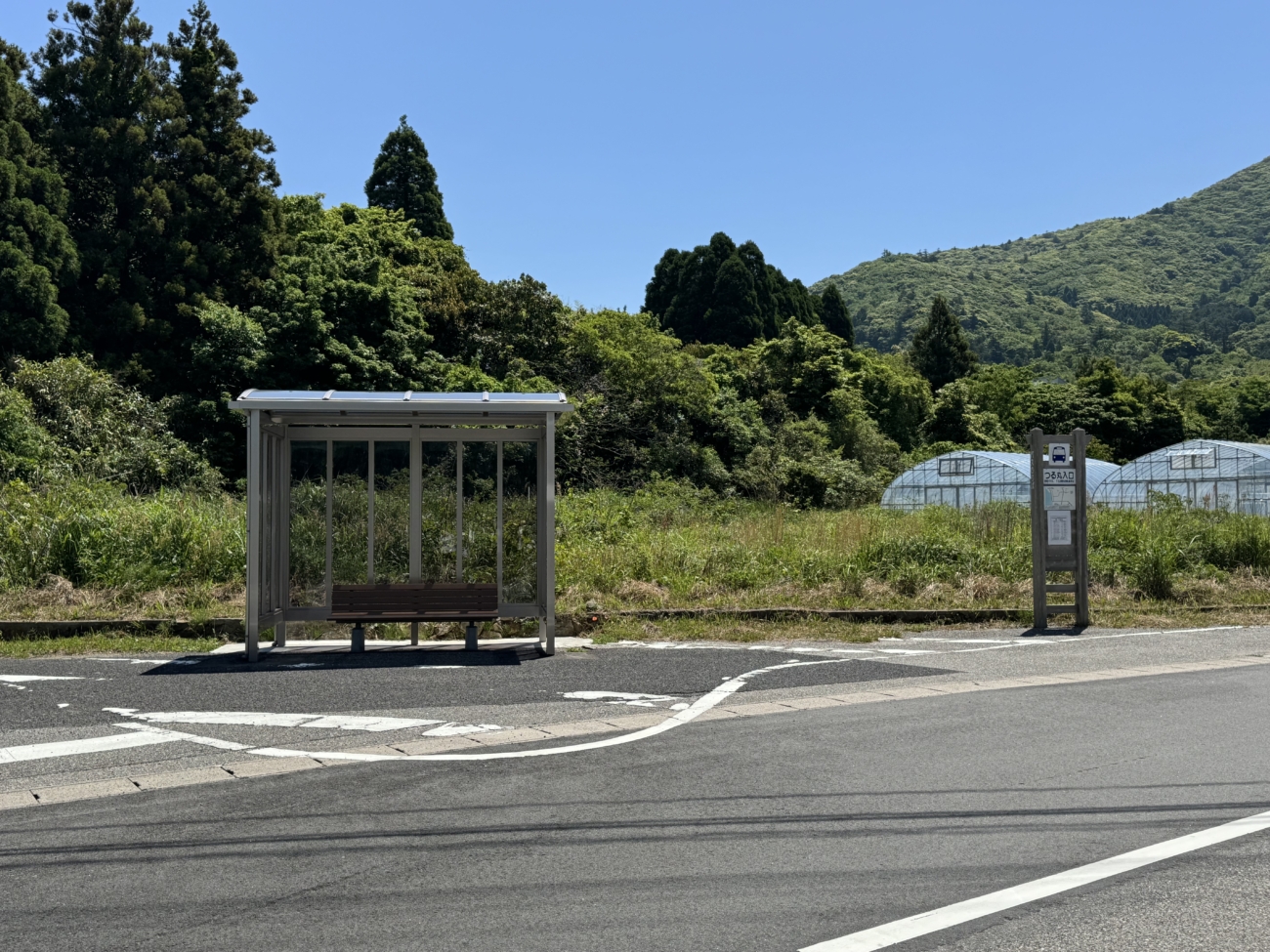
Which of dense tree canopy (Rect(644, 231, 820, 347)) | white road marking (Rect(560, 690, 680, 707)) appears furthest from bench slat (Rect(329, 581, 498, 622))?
dense tree canopy (Rect(644, 231, 820, 347))

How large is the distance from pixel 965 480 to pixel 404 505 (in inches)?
1089

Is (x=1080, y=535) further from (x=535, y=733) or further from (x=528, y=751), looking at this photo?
(x=528, y=751)

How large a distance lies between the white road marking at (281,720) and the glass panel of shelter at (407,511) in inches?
162

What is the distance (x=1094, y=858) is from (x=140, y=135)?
37.4m

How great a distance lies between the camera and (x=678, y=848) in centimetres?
498

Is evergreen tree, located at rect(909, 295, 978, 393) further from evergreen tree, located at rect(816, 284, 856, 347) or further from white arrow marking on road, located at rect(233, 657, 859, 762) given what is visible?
white arrow marking on road, located at rect(233, 657, 859, 762)

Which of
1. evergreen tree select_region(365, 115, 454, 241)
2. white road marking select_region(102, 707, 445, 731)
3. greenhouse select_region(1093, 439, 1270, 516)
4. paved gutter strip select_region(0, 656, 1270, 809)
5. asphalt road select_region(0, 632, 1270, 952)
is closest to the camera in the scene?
asphalt road select_region(0, 632, 1270, 952)

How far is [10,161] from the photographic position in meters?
33.2

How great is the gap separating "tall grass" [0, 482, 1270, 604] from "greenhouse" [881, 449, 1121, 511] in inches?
665

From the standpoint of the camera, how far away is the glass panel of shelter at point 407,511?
12.3m

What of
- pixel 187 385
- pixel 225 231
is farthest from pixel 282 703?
pixel 225 231

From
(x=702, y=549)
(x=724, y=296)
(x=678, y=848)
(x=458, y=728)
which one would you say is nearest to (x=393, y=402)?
(x=458, y=728)

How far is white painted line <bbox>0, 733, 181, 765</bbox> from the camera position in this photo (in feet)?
22.3

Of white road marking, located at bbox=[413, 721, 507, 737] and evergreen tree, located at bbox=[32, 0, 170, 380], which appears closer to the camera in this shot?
white road marking, located at bbox=[413, 721, 507, 737]
